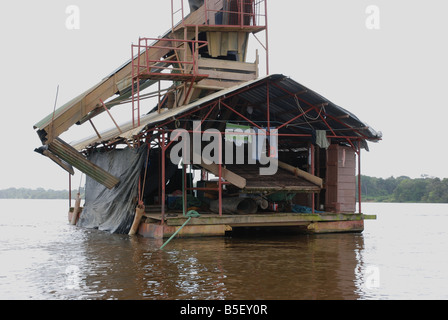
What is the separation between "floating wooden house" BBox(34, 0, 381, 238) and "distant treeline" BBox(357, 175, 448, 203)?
163ft

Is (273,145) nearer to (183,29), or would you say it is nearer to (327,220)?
(327,220)

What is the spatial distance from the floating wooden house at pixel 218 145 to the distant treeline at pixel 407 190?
49.5 m

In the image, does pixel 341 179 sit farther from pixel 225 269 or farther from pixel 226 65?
pixel 225 269

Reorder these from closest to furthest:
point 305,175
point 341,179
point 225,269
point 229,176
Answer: point 225,269 → point 229,176 → point 305,175 → point 341,179

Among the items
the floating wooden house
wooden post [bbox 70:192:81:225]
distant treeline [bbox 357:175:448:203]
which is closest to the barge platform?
the floating wooden house

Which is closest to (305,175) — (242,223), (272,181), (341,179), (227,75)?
(272,181)

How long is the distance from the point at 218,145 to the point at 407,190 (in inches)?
2351

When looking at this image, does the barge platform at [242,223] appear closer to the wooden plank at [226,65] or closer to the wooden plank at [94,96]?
the wooden plank at [94,96]

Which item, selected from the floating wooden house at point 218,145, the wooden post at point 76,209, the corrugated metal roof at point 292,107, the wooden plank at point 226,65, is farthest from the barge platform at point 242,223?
the wooden post at point 76,209

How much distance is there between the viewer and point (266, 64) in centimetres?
2241

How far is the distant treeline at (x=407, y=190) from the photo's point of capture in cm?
6725

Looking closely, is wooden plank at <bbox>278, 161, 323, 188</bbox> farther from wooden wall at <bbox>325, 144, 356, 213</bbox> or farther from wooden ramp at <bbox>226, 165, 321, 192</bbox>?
wooden wall at <bbox>325, 144, 356, 213</bbox>

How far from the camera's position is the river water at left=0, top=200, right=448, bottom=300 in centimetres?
952

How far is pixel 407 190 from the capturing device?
7238 centimetres
